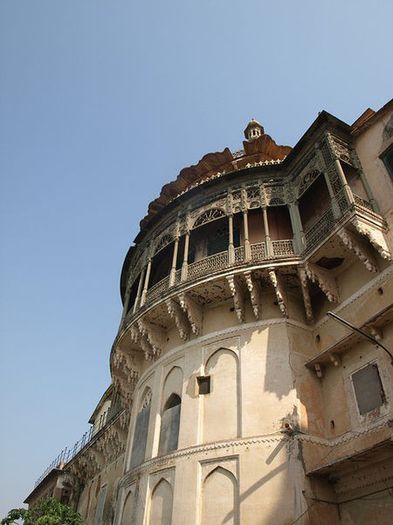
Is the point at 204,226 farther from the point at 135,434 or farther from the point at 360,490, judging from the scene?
the point at 360,490

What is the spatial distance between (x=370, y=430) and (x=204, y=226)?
9358 millimetres

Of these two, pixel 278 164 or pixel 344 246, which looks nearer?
pixel 344 246

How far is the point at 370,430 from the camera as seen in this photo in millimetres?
10148

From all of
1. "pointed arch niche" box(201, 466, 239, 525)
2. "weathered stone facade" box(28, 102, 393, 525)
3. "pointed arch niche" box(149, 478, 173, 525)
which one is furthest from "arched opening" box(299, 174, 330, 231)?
"pointed arch niche" box(149, 478, 173, 525)

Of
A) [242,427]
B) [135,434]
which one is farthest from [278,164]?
[135,434]

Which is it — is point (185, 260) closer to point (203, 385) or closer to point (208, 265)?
point (208, 265)

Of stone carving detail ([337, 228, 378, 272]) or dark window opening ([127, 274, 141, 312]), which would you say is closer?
stone carving detail ([337, 228, 378, 272])

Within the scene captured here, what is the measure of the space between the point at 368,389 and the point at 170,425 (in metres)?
5.69

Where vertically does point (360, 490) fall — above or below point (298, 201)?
below

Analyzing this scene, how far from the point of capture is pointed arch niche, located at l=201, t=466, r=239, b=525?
1037cm

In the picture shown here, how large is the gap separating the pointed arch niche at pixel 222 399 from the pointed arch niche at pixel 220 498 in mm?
922

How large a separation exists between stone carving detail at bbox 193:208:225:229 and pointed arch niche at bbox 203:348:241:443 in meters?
4.88

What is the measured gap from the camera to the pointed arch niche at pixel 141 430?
45.0 feet

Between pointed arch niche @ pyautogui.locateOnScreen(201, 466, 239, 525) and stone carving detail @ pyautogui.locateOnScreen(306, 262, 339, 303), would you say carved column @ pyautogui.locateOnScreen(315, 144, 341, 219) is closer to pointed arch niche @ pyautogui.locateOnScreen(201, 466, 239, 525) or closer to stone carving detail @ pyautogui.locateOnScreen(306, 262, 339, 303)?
stone carving detail @ pyautogui.locateOnScreen(306, 262, 339, 303)
